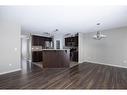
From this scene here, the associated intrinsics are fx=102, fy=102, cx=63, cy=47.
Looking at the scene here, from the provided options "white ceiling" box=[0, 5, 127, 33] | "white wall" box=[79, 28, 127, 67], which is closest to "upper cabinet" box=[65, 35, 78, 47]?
"white wall" box=[79, 28, 127, 67]

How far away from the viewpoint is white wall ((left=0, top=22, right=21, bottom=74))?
14.0 ft

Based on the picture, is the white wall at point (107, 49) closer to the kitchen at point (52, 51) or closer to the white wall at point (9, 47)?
the kitchen at point (52, 51)

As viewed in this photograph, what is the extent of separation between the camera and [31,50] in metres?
7.78

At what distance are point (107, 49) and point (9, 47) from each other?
18.3 ft

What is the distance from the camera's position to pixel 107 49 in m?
6.54

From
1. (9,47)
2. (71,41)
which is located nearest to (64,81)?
(9,47)

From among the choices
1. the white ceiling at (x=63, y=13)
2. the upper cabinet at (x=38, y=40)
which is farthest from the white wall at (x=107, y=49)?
the upper cabinet at (x=38, y=40)

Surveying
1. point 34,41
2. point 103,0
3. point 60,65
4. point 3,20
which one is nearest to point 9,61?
point 3,20

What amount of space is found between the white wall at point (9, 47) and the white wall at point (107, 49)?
4418 mm

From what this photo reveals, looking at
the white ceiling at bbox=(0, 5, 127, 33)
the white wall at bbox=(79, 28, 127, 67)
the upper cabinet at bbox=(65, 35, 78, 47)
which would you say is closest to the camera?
the white ceiling at bbox=(0, 5, 127, 33)

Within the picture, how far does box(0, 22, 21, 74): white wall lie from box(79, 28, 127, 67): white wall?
4.42 m

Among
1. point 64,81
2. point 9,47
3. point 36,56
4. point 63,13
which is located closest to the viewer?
point 64,81

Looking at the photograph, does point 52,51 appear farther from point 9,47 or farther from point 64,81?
point 64,81

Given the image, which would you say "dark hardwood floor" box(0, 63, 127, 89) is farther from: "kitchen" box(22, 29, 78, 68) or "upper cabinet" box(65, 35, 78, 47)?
"upper cabinet" box(65, 35, 78, 47)
